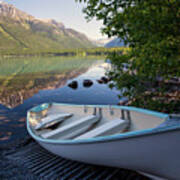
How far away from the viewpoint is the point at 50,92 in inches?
1246

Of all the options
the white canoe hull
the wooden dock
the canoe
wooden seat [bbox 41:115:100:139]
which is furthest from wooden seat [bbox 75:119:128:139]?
the wooden dock

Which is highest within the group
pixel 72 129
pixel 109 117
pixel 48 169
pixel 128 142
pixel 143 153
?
pixel 128 142

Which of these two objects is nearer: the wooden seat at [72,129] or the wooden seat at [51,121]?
the wooden seat at [72,129]

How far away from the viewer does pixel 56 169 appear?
25.2 feet

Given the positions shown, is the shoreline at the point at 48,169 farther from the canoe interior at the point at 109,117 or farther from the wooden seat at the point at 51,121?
the wooden seat at the point at 51,121

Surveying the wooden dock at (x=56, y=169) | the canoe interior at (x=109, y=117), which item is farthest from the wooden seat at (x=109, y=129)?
the wooden dock at (x=56, y=169)

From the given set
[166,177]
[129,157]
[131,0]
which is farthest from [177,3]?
[166,177]

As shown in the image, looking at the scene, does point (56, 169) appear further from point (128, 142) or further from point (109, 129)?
point (128, 142)

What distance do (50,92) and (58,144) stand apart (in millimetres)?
25139

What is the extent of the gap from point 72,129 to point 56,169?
6.50 feet

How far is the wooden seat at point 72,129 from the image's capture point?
8484 mm

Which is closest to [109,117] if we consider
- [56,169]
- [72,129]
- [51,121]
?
[72,129]

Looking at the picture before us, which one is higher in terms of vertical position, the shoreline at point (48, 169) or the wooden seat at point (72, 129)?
the wooden seat at point (72, 129)

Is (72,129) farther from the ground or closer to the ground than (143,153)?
closer to the ground
